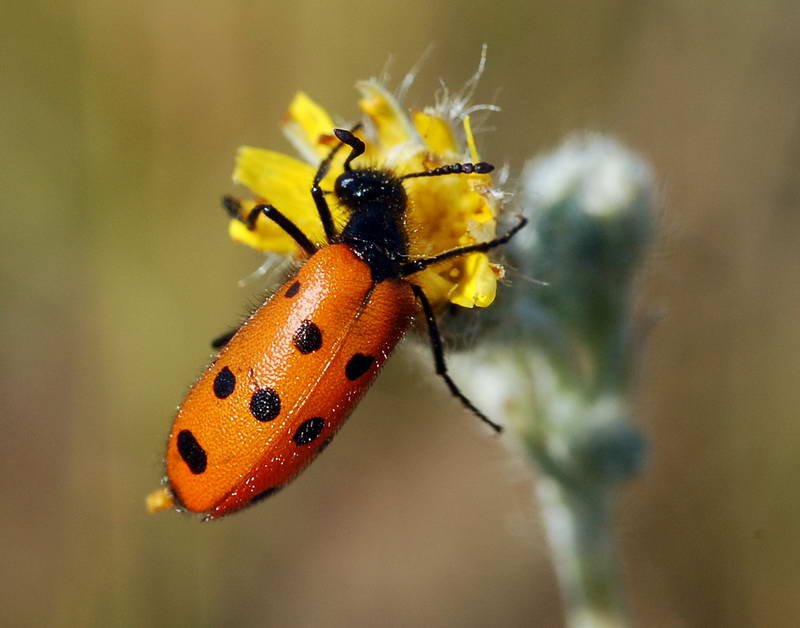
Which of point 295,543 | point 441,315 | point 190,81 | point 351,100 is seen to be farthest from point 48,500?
point 441,315

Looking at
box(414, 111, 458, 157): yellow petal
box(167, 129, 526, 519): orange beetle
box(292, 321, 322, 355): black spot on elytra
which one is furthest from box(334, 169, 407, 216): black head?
box(292, 321, 322, 355): black spot on elytra

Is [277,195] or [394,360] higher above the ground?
[277,195]

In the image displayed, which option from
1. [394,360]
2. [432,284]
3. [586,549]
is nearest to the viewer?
[432,284]

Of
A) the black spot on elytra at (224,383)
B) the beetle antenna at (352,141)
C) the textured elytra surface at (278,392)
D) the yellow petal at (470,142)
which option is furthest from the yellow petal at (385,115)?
the black spot on elytra at (224,383)

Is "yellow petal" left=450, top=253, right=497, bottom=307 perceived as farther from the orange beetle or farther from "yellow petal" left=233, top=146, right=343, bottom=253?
"yellow petal" left=233, top=146, right=343, bottom=253

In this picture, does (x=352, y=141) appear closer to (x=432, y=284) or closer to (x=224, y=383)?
(x=432, y=284)

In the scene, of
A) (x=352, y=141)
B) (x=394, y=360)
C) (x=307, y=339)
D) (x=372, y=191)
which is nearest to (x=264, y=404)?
(x=307, y=339)

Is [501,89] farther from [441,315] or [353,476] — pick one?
[441,315]
